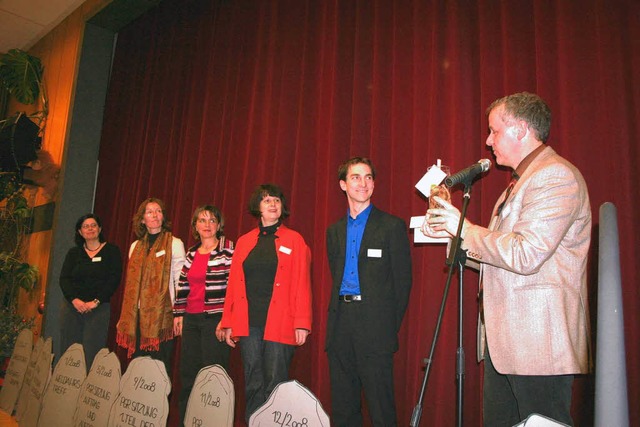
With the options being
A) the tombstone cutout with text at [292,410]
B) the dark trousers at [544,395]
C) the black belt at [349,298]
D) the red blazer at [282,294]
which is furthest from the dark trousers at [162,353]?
the dark trousers at [544,395]

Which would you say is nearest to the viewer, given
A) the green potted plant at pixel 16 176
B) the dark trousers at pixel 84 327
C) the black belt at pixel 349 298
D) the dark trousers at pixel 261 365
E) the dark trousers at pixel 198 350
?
the black belt at pixel 349 298

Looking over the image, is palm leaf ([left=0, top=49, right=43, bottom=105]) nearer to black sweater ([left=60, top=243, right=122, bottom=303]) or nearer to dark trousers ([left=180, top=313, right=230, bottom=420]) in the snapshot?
black sweater ([left=60, top=243, right=122, bottom=303])

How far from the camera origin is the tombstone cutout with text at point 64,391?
2.65 meters

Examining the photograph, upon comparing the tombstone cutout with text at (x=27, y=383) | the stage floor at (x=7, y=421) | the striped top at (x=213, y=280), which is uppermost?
the striped top at (x=213, y=280)

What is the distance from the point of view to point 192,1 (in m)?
5.19

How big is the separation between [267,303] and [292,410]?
3.96 feet

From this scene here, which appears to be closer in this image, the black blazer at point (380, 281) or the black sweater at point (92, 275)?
the black blazer at point (380, 281)

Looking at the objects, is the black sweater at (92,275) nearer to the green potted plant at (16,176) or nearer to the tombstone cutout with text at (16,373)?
the tombstone cutout with text at (16,373)

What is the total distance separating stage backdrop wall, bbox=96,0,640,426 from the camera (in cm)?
244

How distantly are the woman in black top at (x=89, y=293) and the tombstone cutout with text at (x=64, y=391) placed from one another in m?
1.14

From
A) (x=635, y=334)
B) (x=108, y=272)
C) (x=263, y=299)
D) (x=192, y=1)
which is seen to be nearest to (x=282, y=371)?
(x=263, y=299)

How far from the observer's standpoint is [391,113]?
326cm

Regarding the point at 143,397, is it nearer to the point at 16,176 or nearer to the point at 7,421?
the point at 7,421

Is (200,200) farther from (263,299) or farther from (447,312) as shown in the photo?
(447,312)
